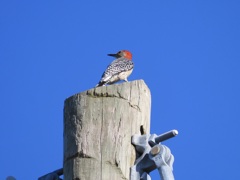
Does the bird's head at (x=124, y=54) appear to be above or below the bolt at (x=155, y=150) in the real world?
above

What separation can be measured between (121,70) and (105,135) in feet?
25.3

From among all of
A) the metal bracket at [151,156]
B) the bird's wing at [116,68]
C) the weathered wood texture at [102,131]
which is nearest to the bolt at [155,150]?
the metal bracket at [151,156]

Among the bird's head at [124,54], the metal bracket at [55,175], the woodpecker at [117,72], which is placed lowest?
the metal bracket at [55,175]

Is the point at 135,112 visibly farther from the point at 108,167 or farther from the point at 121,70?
the point at 121,70

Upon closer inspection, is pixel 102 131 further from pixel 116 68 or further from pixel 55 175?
pixel 116 68

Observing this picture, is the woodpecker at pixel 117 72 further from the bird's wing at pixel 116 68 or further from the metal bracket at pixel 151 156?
the metal bracket at pixel 151 156

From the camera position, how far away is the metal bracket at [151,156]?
3.72 metres

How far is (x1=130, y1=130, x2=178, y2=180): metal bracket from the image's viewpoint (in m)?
3.72

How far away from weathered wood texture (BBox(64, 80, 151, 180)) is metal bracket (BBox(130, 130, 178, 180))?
48mm

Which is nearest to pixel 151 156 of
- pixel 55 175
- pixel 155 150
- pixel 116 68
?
pixel 155 150

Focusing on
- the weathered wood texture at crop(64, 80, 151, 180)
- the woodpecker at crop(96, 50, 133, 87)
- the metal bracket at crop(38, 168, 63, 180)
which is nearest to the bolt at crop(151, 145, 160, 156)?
the weathered wood texture at crop(64, 80, 151, 180)

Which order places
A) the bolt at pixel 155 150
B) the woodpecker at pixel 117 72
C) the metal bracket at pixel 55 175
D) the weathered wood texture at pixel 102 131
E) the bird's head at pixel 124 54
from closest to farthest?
the weathered wood texture at pixel 102 131
the bolt at pixel 155 150
the metal bracket at pixel 55 175
the woodpecker at pixel 117 72
the bird's head at pixel 124 54

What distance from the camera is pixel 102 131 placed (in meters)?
3.67

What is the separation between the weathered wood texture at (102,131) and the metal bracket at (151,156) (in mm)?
48
